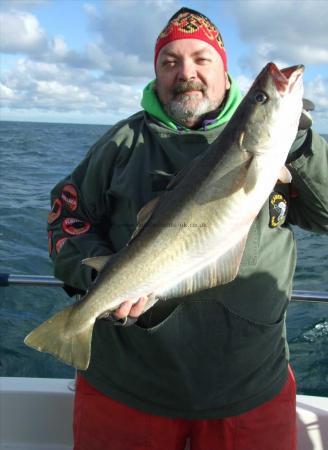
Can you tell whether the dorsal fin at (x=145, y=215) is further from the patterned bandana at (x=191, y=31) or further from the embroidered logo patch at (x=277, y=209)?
the patterned bandana at (x=191, y=31)

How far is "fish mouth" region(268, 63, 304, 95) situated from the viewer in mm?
2426

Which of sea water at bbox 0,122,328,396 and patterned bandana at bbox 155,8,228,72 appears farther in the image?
sea water at bbox 0,122,328,396

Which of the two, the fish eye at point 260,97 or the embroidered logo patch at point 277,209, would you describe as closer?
the fish eye at point 260,97

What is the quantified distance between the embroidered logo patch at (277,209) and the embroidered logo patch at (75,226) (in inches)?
45.6

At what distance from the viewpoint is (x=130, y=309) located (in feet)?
9.05

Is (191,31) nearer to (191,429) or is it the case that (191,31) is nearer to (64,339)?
(64,339)

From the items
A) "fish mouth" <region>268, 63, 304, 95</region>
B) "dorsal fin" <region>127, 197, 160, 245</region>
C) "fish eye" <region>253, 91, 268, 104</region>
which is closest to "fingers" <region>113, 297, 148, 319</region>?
"dorsal fin" <region>127, 197, 160, 245</region>

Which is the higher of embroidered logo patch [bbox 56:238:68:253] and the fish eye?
the fish eye

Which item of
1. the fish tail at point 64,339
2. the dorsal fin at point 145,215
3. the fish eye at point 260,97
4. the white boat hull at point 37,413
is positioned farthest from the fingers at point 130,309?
the white boat hull at point 37,413

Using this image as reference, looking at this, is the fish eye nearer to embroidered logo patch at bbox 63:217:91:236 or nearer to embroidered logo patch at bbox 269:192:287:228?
embroidered logo patch at bbox 269:192:287:228

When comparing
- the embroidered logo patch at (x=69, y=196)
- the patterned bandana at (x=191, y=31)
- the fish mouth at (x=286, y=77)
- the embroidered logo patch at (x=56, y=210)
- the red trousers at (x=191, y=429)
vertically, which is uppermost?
the patterned bandana at (x=191, y=31)

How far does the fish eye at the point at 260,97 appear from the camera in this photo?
2490mm

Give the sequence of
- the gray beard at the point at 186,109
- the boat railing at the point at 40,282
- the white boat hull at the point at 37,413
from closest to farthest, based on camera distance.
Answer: the gray beard at the point at 186,109
the boat railing at the point at 40,282
the white boat hull at the point at 37,413

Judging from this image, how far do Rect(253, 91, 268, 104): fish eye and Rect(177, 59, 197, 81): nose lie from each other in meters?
0.82
